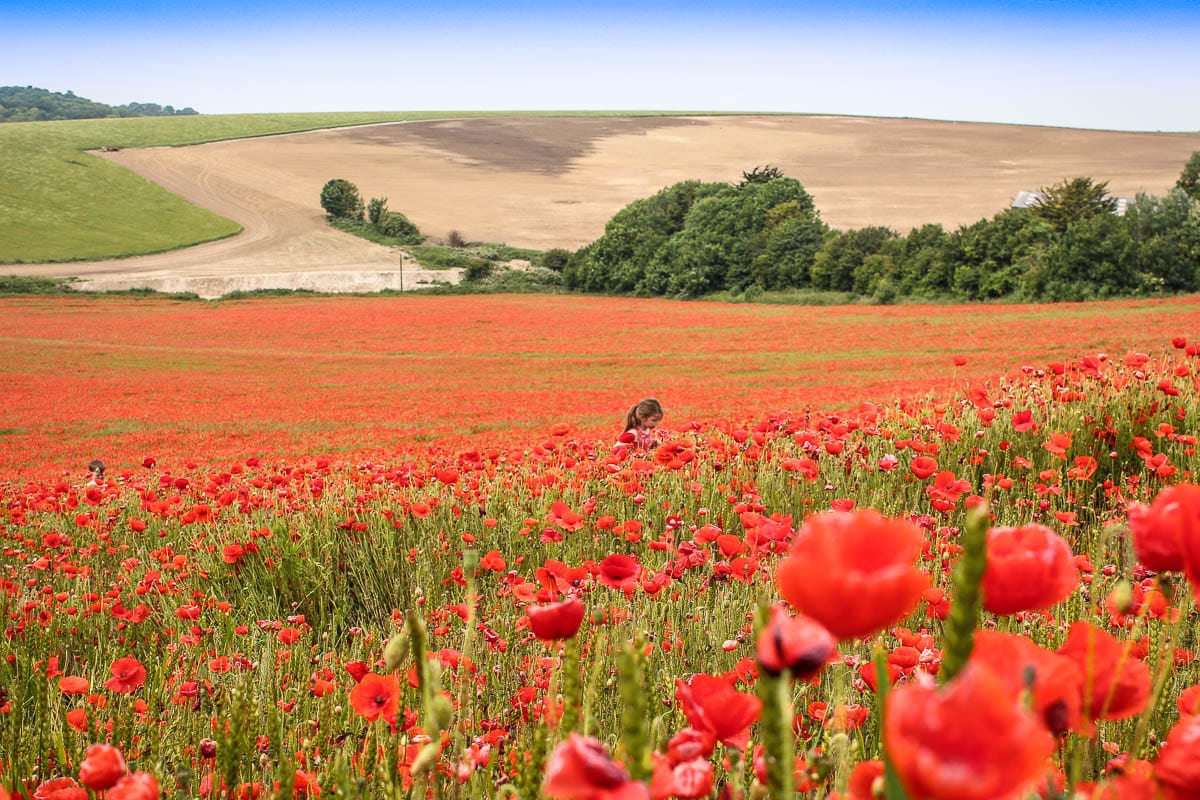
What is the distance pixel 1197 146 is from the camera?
89.1 metres

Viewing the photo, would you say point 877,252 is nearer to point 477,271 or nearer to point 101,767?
point 477,271

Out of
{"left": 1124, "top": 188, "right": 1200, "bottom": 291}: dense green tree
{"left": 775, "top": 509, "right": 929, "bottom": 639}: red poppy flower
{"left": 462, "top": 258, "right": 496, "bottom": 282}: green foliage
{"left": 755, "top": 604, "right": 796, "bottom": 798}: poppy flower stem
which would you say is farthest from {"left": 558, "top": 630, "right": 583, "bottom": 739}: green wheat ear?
{"left": 462, "top": 258, "right": 496, "bottom": 282}: green foliage

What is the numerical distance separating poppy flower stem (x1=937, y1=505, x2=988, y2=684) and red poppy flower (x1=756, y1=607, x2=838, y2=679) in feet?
0.29

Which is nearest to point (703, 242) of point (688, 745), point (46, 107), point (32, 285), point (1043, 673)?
point (32, 285)

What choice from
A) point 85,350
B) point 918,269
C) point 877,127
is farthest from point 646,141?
point 85,350

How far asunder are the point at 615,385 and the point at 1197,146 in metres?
89.1

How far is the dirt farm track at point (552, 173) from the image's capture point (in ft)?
202

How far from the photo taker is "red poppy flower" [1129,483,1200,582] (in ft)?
2.51

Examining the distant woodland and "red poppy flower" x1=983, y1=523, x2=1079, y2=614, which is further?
the distant woodland

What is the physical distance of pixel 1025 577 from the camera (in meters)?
0.77

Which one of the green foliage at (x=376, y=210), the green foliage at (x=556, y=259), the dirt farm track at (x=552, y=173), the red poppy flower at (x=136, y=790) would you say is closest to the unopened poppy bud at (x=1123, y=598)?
the red poppy flower at (x=136, y=790)

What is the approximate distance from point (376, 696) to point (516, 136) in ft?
364

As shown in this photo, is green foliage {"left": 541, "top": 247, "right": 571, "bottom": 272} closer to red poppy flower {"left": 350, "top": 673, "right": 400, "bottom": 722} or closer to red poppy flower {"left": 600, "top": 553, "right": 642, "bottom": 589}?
red poppy flower {"left": 600, "top": 553, "right": 642, "bottom": 589}

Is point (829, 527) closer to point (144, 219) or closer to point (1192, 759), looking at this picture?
point (1192, 759)
